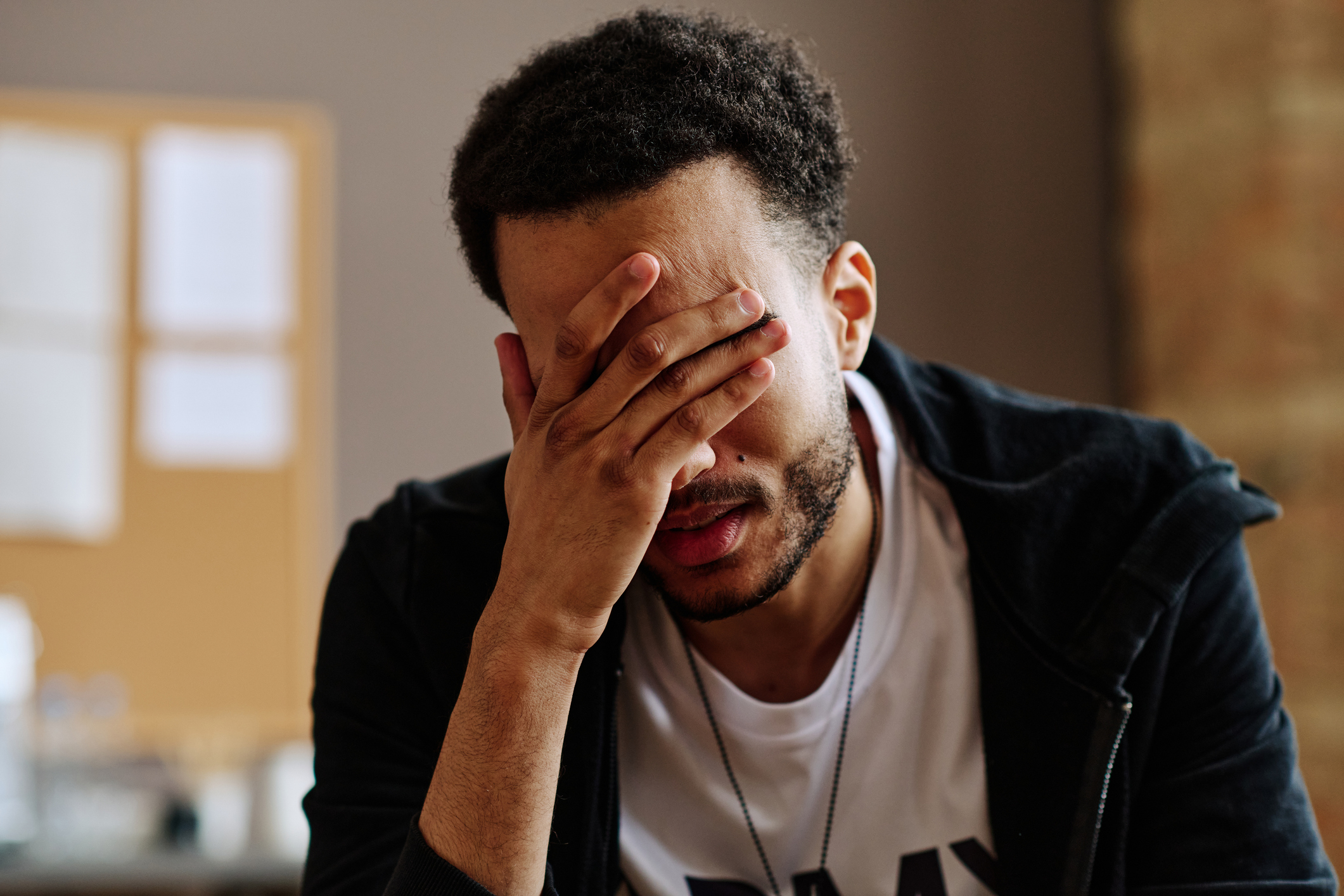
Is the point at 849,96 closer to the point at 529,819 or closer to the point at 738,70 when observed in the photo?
the point at 738,70

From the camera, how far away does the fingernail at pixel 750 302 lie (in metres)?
1.03

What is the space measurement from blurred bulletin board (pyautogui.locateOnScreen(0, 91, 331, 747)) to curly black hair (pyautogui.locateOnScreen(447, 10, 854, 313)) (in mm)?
1717

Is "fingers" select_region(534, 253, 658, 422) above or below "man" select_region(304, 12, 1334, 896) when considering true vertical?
above

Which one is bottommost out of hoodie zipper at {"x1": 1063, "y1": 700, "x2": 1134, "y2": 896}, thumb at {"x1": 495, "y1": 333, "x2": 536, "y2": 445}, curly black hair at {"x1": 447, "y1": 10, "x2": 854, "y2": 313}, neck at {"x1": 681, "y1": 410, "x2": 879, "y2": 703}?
hoodie zipper at {"x1": 1063, "y1": 700, "x2": 1134, "y2": 896}

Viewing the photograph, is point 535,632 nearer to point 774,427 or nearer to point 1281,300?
point 774,427

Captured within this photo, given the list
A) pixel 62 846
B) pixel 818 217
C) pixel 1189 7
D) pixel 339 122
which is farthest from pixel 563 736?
pixel 1189 7

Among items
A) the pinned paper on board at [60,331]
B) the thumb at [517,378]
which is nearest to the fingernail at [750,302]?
the thumb at [517,378]

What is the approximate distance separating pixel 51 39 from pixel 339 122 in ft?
2.13

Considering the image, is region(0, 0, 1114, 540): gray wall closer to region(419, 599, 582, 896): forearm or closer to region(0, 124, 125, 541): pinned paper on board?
region(0, 124, 125, 541): pinned paper on board

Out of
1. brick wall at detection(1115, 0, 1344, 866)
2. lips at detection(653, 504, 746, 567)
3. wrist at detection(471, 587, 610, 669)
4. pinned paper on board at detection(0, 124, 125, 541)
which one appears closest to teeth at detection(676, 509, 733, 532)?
lips at detection(653, 504, 746, 567)

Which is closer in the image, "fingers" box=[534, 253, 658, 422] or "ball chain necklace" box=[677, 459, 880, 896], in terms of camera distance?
"fingers" box=[534, 253, 658, 422]

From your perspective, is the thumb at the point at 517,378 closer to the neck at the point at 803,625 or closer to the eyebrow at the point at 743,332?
the eyebrow at the point at 743,332

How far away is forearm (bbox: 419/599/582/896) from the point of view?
103 centimetres

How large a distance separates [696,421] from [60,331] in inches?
89.9
